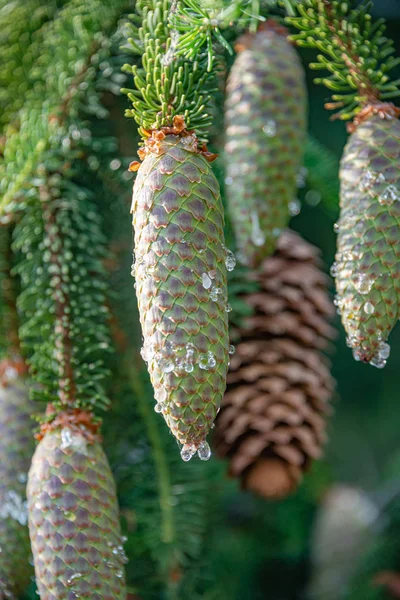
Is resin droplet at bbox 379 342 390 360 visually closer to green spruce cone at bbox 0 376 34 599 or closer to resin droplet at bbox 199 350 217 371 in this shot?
resin droplet at bbox 199 350 217 371

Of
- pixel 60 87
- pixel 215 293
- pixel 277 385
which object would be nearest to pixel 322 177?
pixel 277 385

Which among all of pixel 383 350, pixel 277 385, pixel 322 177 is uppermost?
pixel 383 350

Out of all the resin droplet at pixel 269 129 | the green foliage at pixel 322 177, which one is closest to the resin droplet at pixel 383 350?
the resin droplet at pixel 269 129

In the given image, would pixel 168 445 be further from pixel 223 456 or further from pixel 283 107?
pixel 283 107

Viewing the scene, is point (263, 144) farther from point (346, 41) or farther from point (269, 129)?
point (346, 41)

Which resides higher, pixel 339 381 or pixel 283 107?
pixel 283 107

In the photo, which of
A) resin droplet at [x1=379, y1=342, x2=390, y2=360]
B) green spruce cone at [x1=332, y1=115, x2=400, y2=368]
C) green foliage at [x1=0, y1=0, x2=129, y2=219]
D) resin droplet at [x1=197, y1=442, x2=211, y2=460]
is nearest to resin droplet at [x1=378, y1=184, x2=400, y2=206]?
green spruce cone at [x1=332, y1=115, x2=400, y2=368]

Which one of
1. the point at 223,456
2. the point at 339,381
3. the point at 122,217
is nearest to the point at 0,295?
the point at 122,217

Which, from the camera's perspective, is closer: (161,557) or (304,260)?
(161,557)
